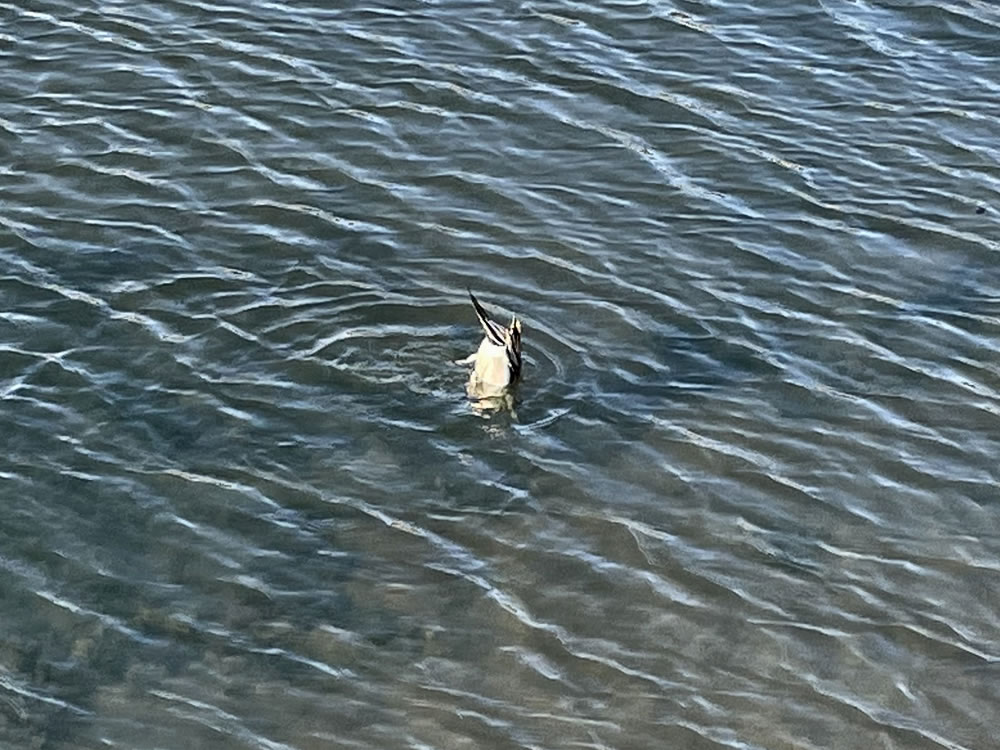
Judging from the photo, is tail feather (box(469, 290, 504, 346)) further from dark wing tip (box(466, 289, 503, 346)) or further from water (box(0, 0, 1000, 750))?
water (box(0, 0, 1000, 750))

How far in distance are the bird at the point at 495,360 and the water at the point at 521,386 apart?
175mm

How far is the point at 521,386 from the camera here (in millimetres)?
11289

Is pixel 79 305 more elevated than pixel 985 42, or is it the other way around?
pixel 985 42

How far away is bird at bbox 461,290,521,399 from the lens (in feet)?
35.3

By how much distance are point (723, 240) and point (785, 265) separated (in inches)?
19.5

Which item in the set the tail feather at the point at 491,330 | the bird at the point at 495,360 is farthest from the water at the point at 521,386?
the tail feather at the point at 491,330


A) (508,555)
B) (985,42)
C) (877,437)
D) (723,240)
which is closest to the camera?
(508,555)

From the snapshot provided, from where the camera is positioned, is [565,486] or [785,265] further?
[785,265]

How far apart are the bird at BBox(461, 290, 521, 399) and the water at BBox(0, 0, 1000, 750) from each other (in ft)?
0.57

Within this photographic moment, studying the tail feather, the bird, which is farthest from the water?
the tail feather

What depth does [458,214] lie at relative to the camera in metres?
12.9

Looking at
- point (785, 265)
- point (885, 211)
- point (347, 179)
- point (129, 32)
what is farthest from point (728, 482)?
point (129, 32)

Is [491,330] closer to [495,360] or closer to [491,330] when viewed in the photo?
[491,330]

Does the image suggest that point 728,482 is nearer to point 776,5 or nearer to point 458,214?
point 458,214
